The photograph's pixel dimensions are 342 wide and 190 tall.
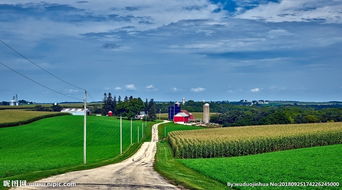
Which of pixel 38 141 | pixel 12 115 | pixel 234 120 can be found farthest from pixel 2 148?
pixel 234 120

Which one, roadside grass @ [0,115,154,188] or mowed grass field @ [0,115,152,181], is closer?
roadside grass @ [0,115,154,188]

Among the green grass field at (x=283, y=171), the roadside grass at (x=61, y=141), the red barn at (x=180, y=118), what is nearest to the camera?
the green grass field at (x=283, y=171)

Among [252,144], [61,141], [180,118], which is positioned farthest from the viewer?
[180,118]

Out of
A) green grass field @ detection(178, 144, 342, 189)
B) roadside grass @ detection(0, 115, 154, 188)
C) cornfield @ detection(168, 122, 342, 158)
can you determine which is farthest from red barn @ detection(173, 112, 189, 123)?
green grass field @ detection(178, 144, 342, 189)

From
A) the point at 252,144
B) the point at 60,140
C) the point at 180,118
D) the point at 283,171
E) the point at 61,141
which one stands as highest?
the point at 180,118

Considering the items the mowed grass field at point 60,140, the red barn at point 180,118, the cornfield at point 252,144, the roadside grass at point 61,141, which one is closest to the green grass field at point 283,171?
the cornfield at point 252,144

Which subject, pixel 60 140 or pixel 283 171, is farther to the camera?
pixel 60 140

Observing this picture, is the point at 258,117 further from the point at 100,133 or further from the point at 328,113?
the point at 100,133

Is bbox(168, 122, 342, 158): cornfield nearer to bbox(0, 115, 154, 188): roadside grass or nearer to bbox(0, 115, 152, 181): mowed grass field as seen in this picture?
bbox(0, 115, 154, 188): roadside grass

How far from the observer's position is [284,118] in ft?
510

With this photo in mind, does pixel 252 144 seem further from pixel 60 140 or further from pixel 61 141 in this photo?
pixel 60 140

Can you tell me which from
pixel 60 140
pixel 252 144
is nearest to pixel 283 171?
pixel 252 144

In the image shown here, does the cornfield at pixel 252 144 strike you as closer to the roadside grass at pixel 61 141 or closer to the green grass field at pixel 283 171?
the roadside grass at pixel 61 141

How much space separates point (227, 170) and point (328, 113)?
140986 mm
